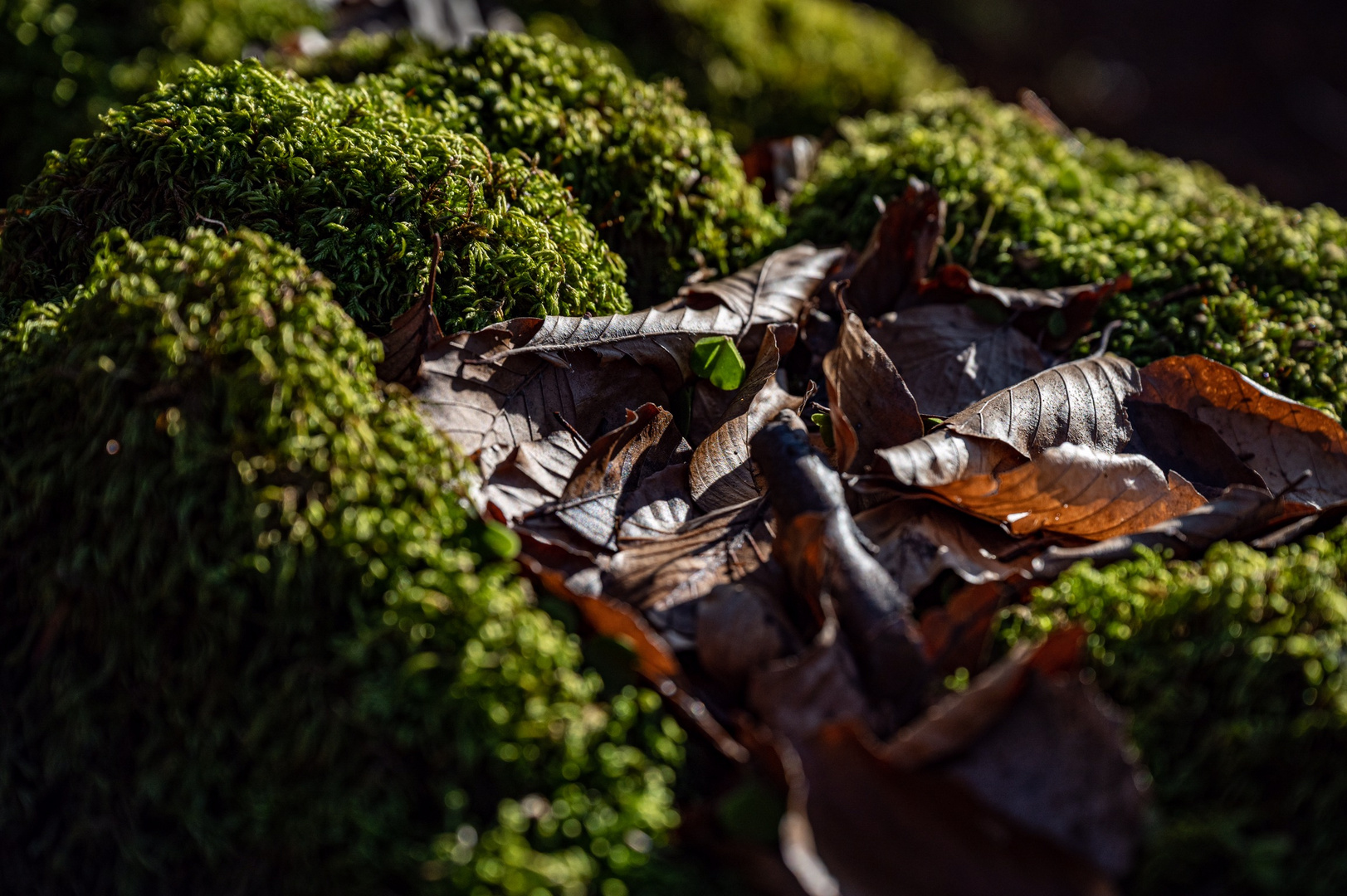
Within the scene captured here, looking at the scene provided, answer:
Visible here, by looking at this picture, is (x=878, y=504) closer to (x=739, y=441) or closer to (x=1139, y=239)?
(x=739, y=441)

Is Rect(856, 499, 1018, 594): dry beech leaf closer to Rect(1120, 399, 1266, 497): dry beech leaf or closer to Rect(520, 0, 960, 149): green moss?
Rect(1120, 399, 1266, 497): dry beech leaf

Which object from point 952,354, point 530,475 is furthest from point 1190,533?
point 530,475

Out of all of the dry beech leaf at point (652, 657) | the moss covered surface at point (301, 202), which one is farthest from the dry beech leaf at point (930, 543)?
the moss covered surface at point (301, 202)

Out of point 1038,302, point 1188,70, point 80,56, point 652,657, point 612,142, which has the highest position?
point 612,142

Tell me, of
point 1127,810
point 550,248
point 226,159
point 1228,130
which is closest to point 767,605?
point 1127,810

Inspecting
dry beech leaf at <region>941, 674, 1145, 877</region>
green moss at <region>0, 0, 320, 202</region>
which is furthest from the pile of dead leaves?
green moss at <region>0, 0, 320, 202</region>

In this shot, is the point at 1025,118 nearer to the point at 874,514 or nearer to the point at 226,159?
the point at 874,514
